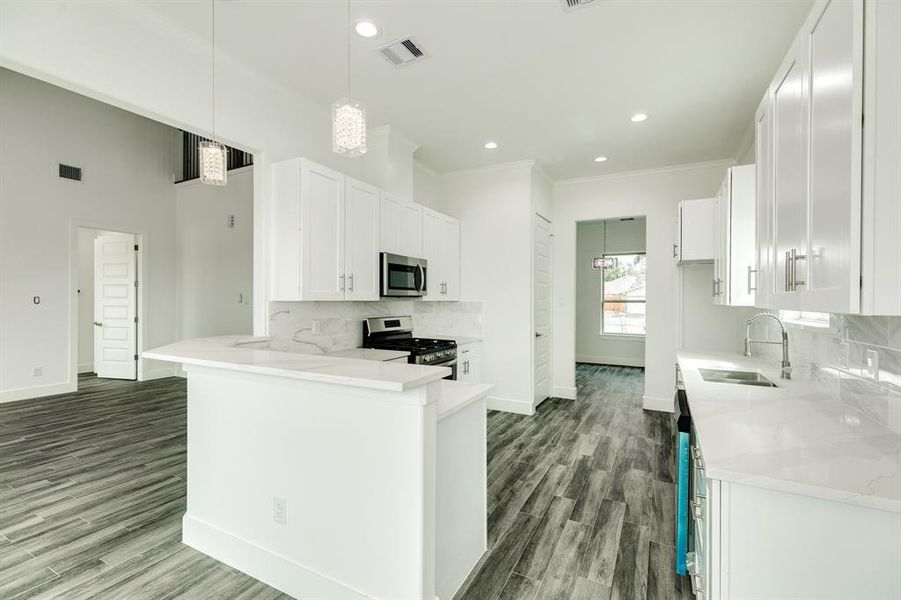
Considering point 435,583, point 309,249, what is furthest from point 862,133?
point 309,249

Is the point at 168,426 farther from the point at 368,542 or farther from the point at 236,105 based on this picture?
the point at 368,542

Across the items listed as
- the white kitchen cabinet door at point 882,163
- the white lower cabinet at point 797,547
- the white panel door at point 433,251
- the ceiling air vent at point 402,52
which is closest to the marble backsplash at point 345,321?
the white panel door at point 433,251

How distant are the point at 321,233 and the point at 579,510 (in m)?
2.67

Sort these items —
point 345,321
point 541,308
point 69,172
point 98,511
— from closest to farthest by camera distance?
point 98,511 → point 345,321 → point 541,308 → point 69,172

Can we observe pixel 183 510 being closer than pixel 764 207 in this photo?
No

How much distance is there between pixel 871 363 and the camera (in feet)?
5.56

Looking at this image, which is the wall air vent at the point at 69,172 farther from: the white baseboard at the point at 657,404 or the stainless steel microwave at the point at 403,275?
the white baseboard at the point at 657,404

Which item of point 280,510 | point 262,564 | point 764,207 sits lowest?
point 262,564

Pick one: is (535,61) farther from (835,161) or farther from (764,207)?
(835,161)

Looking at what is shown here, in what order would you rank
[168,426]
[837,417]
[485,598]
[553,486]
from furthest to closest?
[168,426]
[553,486]
[485,598]
[837,417]

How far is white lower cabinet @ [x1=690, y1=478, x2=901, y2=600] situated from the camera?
1051mm

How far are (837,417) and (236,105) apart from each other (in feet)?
12.5

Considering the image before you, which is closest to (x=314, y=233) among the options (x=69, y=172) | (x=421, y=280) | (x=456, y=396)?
(x=421, y=280)

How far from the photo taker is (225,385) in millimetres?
2092
